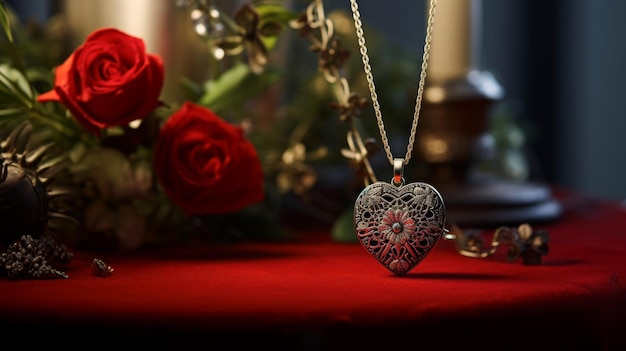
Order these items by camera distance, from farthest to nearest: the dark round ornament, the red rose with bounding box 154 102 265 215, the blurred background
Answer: the blurred background < the red rose with bounding box 154 102 265 215 < the dark round ornament

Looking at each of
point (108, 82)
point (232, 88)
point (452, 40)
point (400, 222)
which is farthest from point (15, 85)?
point (452, 40)

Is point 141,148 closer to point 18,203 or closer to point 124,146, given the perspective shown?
point 124,146

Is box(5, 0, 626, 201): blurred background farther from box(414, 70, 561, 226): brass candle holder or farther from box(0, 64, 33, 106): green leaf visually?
box(0, 64, 33, 106): green leaf

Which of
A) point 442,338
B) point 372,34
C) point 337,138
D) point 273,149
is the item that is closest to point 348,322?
point 442,338

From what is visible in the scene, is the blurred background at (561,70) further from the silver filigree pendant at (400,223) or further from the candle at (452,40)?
the silver filigree pendant at (400,223)

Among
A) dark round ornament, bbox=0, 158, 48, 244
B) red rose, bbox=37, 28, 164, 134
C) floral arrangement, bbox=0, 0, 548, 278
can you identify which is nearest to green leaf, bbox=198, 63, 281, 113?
floral arrangement, bbox=0, 0, 548, 278

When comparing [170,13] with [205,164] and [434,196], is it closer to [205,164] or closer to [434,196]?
[205,164]

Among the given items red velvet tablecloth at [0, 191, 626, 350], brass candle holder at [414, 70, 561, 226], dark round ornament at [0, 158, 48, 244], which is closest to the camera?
red velvet tablecloth at [0, 191, 626, 350]
